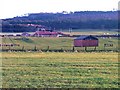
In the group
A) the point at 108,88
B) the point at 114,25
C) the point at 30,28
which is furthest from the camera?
the point at 114,25

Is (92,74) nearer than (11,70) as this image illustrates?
Yes

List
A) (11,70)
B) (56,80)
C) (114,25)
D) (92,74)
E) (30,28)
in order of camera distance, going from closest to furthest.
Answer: (56,80) → (92,74) → (11,70) → (30,28) → (114,25)

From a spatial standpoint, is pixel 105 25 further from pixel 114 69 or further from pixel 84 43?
pixel 114 69

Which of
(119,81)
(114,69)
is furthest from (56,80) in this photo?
(114,69)

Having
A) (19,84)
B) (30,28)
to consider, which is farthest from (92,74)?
(30,28)

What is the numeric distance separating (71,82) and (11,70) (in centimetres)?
581

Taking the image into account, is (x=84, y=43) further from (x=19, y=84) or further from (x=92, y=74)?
(x=19, y=84)

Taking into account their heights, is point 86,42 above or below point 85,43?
above

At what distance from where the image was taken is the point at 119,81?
63.9 feet

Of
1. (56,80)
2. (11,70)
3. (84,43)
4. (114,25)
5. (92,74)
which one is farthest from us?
(114,25)

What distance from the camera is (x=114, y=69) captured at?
25188 mm

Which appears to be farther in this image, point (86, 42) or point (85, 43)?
point (86, 42)

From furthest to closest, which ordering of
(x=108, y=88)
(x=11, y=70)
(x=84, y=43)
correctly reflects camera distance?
(x=84, y=43)
(x=11, y=70)
(x=108, y=88)

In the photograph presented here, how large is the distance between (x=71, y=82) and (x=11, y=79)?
2.68 metres
